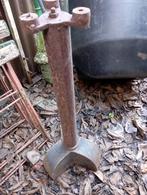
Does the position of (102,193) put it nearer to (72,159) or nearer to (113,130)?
(72,159)

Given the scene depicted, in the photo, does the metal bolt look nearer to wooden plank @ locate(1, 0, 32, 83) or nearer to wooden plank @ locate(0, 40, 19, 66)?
wooden plank @ locate(0, 40, 19, 66)

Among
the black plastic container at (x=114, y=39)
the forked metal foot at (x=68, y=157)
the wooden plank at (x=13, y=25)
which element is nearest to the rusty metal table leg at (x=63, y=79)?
the forked metal foot at (x=68, y=157)

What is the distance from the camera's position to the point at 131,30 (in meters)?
1.43

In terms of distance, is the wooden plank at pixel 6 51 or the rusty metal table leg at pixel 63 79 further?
the wooden plank at pixel 6 51

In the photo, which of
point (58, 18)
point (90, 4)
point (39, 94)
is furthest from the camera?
point (39, 94)

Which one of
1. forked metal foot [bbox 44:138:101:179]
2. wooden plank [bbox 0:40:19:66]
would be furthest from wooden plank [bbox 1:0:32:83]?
forked metal foot [bbox 44:138:101:179]

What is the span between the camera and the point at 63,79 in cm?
102

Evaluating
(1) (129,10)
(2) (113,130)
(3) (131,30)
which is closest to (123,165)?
(2) (113,130)

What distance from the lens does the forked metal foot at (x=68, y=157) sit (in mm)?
1371

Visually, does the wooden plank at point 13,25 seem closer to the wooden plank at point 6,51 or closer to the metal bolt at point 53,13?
the wooden plank at point 6,51

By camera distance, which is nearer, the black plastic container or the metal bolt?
the metal bolt

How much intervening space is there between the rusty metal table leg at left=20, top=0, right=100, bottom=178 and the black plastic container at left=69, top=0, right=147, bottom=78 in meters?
0.52

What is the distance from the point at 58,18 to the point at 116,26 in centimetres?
68

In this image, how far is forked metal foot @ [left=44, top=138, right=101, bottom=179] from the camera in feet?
4.50
